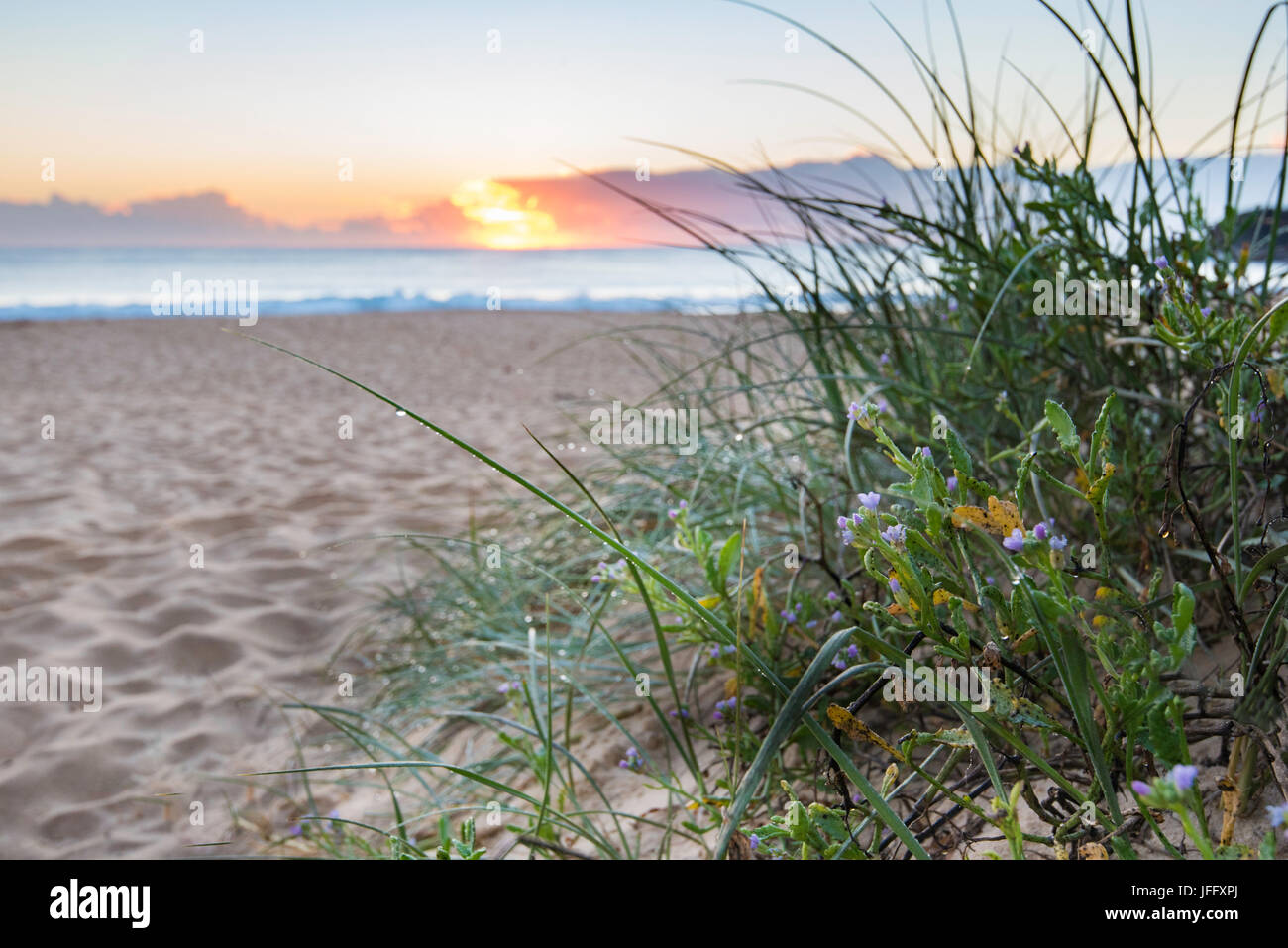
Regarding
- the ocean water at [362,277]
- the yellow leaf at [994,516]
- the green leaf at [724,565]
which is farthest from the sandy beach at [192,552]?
the ocean water at [362,277]

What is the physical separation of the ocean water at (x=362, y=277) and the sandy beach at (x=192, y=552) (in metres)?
10.4

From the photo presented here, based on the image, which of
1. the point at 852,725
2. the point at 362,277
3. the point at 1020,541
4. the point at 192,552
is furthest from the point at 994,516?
the point at 362,277

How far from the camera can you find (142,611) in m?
2.92

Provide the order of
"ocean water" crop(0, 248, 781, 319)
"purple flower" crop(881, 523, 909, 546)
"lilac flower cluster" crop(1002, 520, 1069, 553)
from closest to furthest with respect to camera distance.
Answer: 1. "lilac flower cluster" crop(1002, 520, 1069, 553)
2. "purple flower" crop(881, 523, 909, 546)
3. "ocean water" crop(0, 248, 781, 319)

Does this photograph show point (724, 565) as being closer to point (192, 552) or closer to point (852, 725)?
point (852, 725)

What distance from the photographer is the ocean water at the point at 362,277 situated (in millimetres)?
18969

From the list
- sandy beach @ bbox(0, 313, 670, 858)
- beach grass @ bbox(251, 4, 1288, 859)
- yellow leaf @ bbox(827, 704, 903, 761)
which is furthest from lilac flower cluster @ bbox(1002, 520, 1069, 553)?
sandy beach @ bbox(0, 313, 670, 858)

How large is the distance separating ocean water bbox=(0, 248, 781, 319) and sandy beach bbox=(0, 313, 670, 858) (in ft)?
34.0

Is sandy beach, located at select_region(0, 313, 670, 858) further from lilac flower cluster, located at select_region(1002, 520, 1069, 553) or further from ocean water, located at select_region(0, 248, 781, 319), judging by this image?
ocean water, located at select_region(0, 248, 781, 319)

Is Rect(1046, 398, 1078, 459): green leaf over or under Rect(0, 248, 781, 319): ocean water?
under

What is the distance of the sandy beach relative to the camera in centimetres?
211
